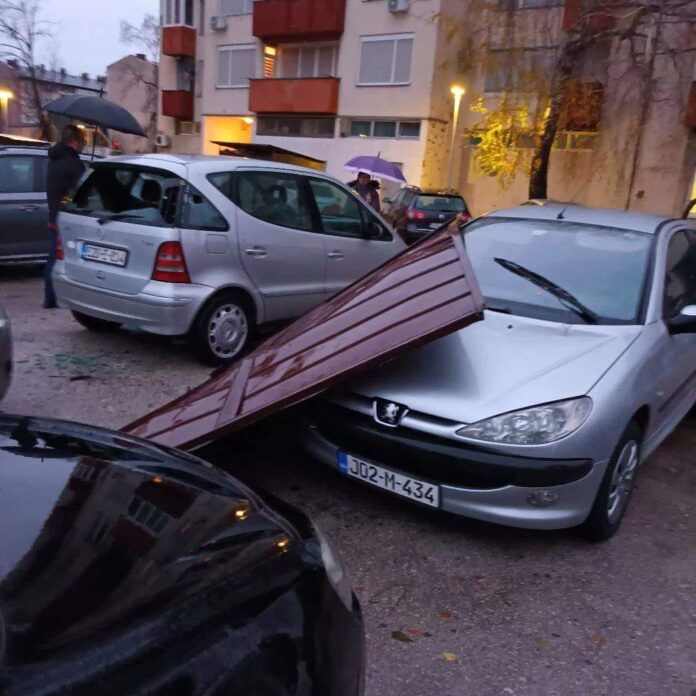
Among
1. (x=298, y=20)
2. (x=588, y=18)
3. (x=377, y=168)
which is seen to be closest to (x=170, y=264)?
(x=377, y=168)

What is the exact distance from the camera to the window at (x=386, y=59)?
2397 cm

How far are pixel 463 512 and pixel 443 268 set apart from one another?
133 cm

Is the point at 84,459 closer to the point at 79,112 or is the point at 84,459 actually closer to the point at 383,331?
the point at 383,331

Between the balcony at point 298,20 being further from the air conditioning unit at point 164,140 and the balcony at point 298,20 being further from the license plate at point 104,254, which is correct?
the license plate at point 104,254

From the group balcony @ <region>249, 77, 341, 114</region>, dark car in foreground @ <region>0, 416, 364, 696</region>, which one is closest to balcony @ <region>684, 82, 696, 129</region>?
balcony @ <region>249, 77, 341, 114</region>

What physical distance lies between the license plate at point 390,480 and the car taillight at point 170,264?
259cm

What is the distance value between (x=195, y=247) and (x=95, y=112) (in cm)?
614

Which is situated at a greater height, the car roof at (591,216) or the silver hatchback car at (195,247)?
the car roof at (591,216)

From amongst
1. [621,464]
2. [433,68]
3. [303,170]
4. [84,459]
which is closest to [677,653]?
[621,464]

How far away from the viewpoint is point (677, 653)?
2676mm

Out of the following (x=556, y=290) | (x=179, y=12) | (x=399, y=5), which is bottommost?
(x=556, y=290)

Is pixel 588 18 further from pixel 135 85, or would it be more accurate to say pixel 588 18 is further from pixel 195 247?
pixel 135 85

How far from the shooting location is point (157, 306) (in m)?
5.38

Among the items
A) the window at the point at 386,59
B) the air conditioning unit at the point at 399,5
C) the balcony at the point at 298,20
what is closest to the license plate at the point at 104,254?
the window at the point at 386,59
